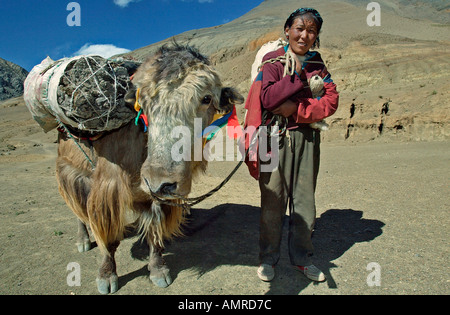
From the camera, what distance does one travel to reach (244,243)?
3.88 metres

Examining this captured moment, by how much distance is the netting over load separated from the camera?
2.71 m

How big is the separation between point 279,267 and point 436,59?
17605 millimetres

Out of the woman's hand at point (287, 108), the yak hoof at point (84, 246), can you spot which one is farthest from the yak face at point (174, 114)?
the yak hoof at point (84, 246)

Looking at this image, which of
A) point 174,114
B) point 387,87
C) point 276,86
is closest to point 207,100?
point 174,114

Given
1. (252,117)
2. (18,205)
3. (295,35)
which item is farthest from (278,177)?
(18,205)

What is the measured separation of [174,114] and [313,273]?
6.60 ft

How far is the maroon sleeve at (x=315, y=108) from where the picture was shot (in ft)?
8.43

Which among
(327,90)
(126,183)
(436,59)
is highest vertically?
(436,59)

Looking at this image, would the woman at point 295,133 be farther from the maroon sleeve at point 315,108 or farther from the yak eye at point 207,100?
the yak eye at point 207,100

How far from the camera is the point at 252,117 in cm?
270

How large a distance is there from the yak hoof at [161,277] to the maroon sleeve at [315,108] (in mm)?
2009

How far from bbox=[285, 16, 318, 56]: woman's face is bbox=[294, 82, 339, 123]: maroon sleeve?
473 millimetres

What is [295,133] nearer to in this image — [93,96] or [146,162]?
[146,162]
